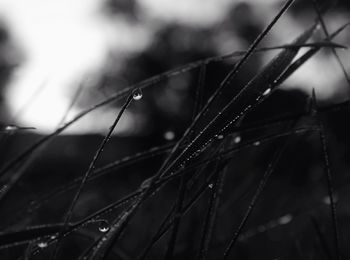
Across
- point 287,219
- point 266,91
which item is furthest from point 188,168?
point 287,219

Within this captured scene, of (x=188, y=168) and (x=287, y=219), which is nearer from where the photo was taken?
(x=188, y=168)

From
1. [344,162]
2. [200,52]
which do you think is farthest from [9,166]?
[200,52]

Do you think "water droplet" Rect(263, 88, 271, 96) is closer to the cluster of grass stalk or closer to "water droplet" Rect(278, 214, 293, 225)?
the cluster of grass stalk

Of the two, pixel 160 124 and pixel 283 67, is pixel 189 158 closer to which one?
pixel 283 67

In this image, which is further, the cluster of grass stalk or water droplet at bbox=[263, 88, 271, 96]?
water droplet at bbox=[263, 88, 271, 96]

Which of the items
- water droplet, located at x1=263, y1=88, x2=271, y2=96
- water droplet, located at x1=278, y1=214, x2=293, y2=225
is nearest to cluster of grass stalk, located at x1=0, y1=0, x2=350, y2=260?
water droplet, located at x1=263, y1=88, x2=271, y2=96

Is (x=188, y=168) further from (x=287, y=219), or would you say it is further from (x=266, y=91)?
(x=287, y=219)

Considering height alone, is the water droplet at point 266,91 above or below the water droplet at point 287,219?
below

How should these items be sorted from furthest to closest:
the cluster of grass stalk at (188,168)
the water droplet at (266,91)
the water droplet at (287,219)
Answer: the water droplet at (287,219) < the water droplet at (266,91) < the cluster of grass stalk at (188,168)

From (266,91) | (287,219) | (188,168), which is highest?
(287,219)

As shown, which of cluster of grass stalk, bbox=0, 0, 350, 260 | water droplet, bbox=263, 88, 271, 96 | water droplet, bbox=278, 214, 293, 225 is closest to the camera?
cluster of grass stalk, bbox=0, 0, 350, 260

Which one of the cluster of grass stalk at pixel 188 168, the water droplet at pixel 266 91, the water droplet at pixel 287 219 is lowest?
the cluster of grass stalk at pixel 188 168

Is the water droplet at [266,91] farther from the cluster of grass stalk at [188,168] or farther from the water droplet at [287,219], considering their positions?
the water droplet at [287,219]

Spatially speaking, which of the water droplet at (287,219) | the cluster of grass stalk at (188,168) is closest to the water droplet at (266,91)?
the cluster of grass stalk at (188,168)
